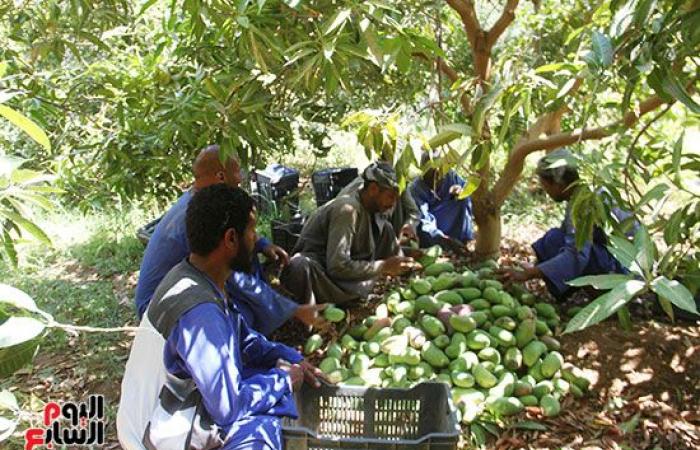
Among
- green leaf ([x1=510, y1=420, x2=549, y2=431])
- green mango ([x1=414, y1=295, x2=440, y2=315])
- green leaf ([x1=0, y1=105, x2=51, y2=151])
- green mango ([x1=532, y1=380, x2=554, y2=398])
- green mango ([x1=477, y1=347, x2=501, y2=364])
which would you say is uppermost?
green leaf ([x1=0, y1=105, x2=51, y2=151])

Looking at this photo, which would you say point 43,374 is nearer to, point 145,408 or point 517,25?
point 145,408

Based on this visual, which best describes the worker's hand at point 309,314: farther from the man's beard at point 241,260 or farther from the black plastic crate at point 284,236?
the black plastic crate at point 284,236

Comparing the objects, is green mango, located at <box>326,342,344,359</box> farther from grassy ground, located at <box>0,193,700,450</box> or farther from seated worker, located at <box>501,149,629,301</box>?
seated worker, located at <box>501,149,629,301</box>

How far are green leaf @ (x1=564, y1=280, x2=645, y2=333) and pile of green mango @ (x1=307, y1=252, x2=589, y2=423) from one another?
1.32 m

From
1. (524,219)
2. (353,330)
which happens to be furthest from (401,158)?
(524,219)

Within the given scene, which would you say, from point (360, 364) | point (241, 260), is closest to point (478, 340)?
point (360, 364)

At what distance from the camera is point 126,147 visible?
309 centimetres

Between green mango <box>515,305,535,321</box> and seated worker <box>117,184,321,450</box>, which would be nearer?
seated worker <box>117,184,321,450</box>

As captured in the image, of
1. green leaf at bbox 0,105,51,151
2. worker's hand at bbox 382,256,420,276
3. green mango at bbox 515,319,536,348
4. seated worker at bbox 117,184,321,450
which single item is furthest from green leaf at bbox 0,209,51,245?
worker's hand at bbox 382,256,420,276

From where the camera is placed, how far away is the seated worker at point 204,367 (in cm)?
173

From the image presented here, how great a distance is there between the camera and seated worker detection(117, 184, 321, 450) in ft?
5.69

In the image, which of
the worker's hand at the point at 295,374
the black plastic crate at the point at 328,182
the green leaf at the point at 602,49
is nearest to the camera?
the green leaf at the point at 602,49

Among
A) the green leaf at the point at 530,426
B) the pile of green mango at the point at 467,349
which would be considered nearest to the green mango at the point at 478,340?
the pile of green mango at the point at 467,349

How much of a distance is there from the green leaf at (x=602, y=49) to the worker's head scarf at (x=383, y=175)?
5.05ft
